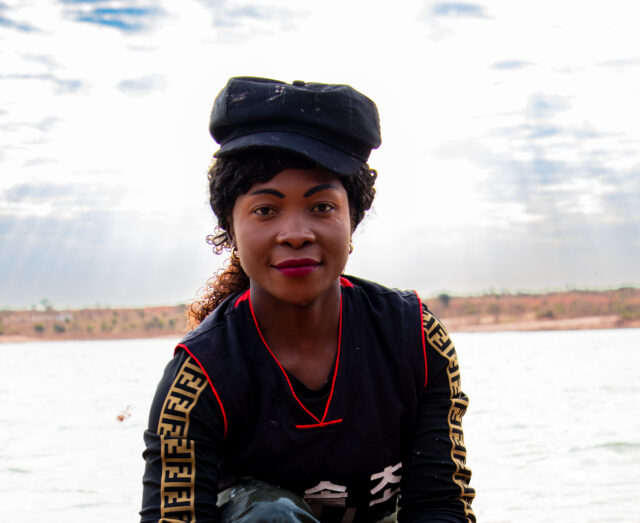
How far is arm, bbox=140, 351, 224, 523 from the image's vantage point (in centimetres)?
215

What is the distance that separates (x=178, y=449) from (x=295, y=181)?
827mm

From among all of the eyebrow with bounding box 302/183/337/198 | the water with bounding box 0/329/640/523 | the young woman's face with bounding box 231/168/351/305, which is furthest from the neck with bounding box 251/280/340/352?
the water with bounding box 0/329/640/523

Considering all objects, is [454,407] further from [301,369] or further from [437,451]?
[301,369]

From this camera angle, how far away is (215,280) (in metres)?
2.90

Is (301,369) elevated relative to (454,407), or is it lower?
elevated

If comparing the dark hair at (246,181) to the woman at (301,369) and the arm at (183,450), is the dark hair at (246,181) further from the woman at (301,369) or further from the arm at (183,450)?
the arm at (183,450)

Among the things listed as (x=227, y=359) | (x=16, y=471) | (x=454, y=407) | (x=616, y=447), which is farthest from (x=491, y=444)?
(x=227, y=359)

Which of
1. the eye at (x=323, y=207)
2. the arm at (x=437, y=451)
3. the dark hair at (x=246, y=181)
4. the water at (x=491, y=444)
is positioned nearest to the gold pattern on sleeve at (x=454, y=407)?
the arm at (x=437, y=451)

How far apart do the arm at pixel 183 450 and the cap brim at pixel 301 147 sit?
2.15ft

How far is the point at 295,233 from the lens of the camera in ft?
6.98

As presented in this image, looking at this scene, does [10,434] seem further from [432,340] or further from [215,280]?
[432,340]

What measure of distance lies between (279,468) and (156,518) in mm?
376

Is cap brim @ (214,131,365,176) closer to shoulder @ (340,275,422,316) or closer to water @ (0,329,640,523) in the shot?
shoulder @ (340,275,422,316)

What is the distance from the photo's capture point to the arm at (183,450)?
84.5 inches
